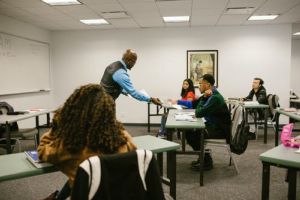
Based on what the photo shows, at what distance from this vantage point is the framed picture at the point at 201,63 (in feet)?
22.8

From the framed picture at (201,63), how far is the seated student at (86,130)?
5.76m

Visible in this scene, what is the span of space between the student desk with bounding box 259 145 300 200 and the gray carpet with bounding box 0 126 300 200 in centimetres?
106

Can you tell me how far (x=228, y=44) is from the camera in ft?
22.6

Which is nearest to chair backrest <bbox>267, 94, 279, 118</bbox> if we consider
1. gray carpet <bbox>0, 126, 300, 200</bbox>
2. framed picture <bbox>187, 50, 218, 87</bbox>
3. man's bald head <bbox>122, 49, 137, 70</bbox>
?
gray carpet <bbox>0, 126, 300, 200</bbox>

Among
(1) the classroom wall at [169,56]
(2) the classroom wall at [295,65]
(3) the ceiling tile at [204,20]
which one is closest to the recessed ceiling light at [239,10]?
(3) the ceiling tile at [204,20]

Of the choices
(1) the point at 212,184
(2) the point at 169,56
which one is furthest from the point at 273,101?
(1) the point at 212,184

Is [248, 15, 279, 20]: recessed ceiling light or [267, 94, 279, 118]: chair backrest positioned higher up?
[248, 15, 279, 20]: recessed ceiling light

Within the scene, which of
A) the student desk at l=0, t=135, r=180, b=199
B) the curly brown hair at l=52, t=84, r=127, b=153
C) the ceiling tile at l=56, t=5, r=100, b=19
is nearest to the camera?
the curly brown hair at l=52, t=84, r=127, b=153

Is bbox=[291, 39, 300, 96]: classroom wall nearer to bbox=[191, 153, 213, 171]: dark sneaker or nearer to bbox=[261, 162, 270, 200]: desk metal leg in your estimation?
bbox=[191, 153, 213, 171]: dark sneaker

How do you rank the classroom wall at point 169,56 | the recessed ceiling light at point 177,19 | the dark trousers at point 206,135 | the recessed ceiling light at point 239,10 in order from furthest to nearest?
1. the classroom wall at point 169,56
2. the recessed ceiling light at point 177,19
3. the recessed ceiling light at point 239,10
4. the dark trousers at point 206,135

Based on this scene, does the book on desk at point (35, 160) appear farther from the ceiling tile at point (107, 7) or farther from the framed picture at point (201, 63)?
the framed picture at point (201, 63)

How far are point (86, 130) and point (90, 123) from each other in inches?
1.8

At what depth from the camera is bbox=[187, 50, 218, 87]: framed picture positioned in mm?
6941

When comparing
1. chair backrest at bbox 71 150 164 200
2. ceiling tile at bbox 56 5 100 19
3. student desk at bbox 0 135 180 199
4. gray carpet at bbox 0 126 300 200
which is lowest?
gray carpet at bbox 0 126 300 200
